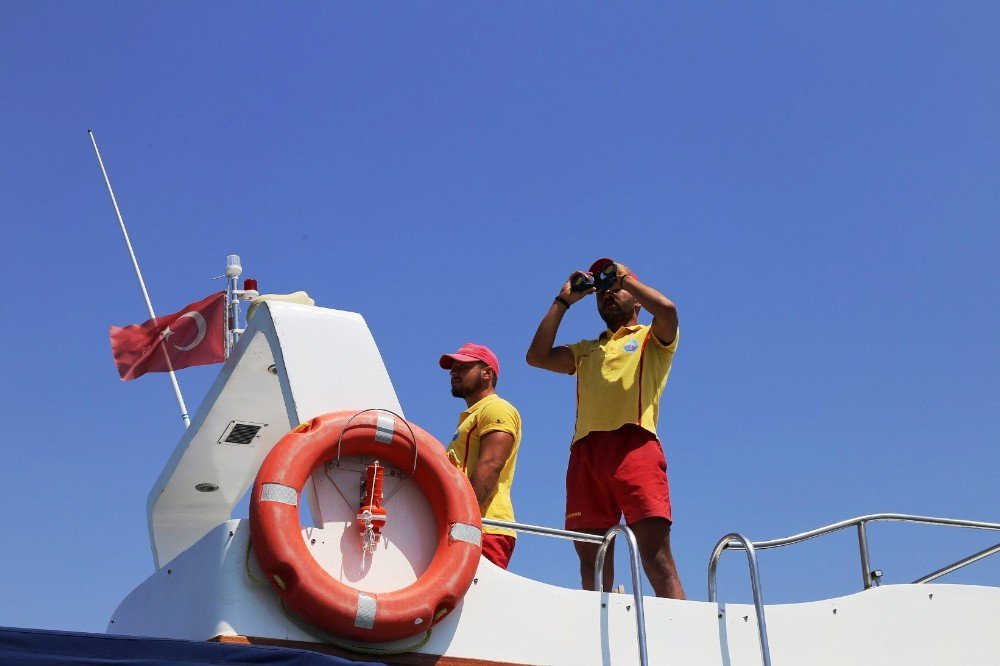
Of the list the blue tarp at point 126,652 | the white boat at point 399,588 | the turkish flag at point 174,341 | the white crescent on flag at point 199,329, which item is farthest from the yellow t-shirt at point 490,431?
the white crescent on flag at point 199,329

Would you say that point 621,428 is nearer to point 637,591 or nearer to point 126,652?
point 637,591

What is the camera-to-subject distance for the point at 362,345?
18.4 ft

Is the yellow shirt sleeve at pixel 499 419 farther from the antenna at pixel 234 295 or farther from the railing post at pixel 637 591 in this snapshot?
the antenna at pixel 234 295

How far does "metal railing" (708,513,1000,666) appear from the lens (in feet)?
18.1

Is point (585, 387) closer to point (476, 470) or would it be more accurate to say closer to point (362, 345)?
point (476, 470)

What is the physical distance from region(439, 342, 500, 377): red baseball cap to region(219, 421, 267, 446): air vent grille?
1025 mm

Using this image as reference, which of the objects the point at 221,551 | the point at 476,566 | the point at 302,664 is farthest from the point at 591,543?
the point at 302,664

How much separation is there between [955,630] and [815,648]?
0.98 m

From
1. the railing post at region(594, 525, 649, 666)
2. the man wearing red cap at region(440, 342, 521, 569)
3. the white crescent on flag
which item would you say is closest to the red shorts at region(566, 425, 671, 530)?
the man wearing red cap at region(440, 342, 521, 569)

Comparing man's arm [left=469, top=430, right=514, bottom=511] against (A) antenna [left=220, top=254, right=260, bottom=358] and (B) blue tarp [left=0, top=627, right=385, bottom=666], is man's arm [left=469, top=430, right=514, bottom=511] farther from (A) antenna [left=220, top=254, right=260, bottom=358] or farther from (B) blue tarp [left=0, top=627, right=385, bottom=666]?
(A) antenna [left=220, top=254, right=260, bottom=358]

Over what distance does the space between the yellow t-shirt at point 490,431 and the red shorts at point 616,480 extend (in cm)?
41

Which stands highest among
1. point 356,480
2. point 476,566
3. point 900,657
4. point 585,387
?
point 585,387

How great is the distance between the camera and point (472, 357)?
633 centimetres

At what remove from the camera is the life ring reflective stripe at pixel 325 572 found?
462 cm
